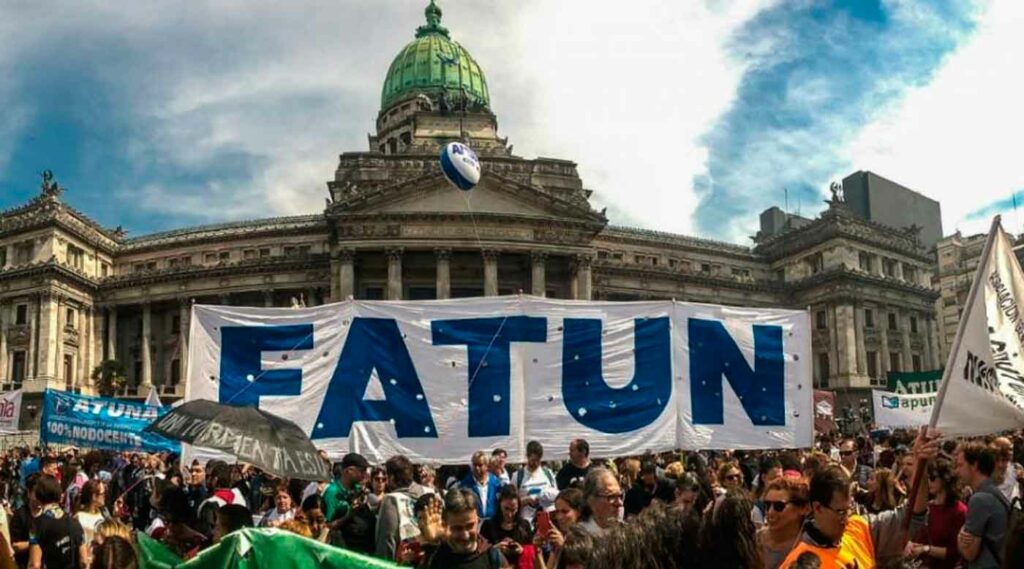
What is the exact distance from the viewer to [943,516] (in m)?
6.77

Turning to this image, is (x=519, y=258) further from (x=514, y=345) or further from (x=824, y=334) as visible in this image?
(x=514, y=345)

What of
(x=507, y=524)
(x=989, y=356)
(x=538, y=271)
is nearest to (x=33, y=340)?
(x=538, y=271)

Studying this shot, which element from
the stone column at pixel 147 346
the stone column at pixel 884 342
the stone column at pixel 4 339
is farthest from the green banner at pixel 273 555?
the stone column at pixel 884 342

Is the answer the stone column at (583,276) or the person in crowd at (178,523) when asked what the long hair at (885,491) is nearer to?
the person in crowd at (178,523)

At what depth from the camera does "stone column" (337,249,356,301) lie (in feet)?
181

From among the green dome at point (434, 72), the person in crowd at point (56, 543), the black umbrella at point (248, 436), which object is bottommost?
the person in crowd at point (56, 543)

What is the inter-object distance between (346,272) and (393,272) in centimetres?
312

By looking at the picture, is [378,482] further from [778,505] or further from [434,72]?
[434,72]

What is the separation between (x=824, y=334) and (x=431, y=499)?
69.4 meters

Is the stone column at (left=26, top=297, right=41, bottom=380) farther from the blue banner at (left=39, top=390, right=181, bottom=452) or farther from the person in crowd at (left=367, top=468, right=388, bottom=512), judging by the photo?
the person in crowd at (left=367, top=468, right=388, bottom=512)

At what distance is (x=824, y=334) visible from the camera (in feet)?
233

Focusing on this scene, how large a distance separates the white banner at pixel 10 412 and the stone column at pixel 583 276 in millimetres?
38165

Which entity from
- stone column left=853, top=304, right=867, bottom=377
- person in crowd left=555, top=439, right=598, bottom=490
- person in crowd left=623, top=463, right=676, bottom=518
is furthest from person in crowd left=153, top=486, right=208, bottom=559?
stone column left=853, top=304, right=867, bottom=377

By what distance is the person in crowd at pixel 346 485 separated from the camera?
9.69 meters
